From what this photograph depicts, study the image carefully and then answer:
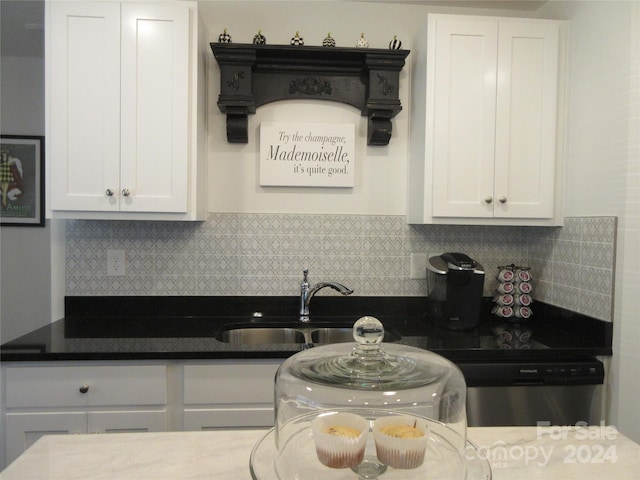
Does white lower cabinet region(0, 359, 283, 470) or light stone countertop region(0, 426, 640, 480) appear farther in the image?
white lower cabinet region(0, 359, 283, 470)

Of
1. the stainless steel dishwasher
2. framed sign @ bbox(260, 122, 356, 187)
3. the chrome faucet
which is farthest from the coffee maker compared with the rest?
framed sign @ bbox(260, 122, 356, 187)

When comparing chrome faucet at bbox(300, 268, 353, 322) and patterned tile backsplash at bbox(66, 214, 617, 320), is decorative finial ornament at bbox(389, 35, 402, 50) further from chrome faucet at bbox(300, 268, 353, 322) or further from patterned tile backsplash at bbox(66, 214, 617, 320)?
chrome faucet at bbox(300, 268, 353, 322)

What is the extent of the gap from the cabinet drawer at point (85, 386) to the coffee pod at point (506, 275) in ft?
5.43

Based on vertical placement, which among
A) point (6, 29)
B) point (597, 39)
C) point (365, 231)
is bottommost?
point (365, 231)

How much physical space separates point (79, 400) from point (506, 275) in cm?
200

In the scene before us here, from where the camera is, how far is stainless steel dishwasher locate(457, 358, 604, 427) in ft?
5.73

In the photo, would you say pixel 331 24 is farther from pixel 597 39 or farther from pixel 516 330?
pixel 516 330

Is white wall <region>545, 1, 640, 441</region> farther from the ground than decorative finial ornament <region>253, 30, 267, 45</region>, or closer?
closer

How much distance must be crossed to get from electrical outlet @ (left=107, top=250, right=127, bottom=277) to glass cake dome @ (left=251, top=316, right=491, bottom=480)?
170cm

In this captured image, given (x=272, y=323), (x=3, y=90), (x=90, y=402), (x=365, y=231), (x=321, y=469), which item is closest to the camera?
(x=321, y=469)

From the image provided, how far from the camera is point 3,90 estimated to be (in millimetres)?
2725

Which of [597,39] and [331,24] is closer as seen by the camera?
[597,39]

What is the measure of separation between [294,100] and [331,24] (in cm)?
44

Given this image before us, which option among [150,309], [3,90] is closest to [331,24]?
[150,309]
